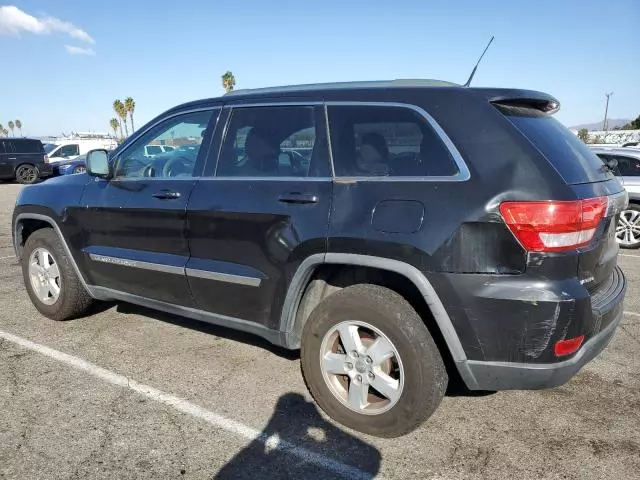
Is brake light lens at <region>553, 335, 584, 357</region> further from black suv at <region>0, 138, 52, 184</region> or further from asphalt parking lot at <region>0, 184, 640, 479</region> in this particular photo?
black suv at <region>0, 138, 52, 184</region>

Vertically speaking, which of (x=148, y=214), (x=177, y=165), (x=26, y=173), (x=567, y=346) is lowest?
(x=26, y=173)

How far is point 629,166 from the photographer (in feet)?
27.2

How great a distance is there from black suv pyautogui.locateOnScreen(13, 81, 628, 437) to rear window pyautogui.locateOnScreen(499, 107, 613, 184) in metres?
0.01

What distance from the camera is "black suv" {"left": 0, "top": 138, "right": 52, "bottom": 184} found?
20.3 metres

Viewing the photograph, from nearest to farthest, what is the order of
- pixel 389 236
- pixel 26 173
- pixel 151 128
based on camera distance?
pixel 389 236
pixel 151 128
pixel 26 173

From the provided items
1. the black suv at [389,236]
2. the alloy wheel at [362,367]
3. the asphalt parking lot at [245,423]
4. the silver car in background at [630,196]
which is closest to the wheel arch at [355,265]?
the black suv at [389,236]

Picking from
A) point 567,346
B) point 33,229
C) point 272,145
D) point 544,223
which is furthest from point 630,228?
point 33,229

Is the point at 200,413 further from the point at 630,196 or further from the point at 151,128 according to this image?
the point at 630,196

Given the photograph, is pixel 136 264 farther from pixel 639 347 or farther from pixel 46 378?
pixel 639 347

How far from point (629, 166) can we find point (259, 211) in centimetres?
752

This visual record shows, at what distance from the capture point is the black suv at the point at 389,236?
2.38 metres

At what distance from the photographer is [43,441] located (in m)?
2.75

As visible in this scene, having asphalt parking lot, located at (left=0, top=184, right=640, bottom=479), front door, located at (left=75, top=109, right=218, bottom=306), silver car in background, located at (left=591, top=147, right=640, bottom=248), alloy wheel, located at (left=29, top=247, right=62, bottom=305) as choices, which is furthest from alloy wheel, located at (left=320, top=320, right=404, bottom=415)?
silver car in background, located at (left=591, top=147, right=640, bottom=248)

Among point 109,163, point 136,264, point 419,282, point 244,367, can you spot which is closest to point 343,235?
point 419,282
